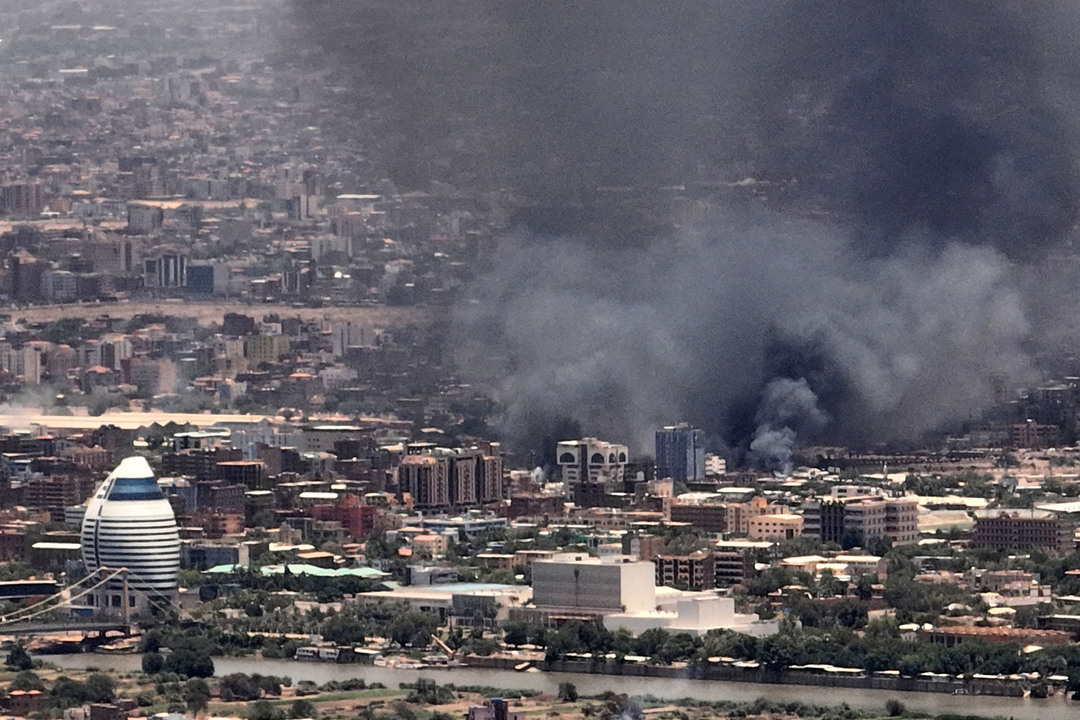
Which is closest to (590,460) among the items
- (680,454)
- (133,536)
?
(680,454)

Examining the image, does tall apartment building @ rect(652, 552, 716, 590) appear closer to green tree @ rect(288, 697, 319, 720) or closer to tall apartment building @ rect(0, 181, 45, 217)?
green tree @ rect(288, 697, 319, 720)

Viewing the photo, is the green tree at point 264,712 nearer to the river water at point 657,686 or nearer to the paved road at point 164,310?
the river water at point 657,686

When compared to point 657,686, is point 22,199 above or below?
above

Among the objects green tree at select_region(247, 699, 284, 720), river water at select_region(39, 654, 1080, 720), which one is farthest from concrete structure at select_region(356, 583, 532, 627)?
green tree at select_region(247, 699, 284, 720)

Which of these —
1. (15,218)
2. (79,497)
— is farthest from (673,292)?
(15,218)

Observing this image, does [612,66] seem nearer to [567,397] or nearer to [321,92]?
[567,397]

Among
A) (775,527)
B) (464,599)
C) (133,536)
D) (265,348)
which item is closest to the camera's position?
(464,599)

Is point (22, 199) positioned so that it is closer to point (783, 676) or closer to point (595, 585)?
point (595, 585)
